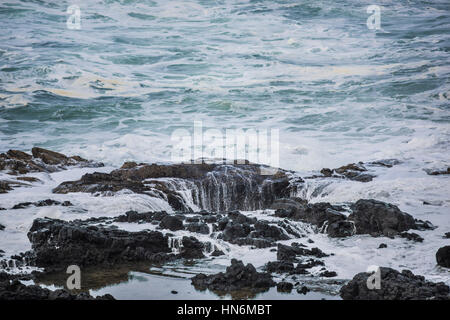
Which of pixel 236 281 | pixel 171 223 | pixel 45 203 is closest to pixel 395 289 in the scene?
pixel 236 281

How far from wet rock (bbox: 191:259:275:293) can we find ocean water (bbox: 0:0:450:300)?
41.0 inches

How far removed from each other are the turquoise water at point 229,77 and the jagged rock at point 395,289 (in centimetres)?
885

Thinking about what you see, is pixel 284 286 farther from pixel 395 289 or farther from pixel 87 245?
pixel 87 245

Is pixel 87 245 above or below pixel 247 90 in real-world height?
below

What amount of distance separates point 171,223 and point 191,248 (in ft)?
2.94

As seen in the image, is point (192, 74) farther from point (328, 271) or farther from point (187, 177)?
point (328, 271)

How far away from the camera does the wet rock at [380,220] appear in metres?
9.37

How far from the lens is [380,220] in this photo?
9500mm

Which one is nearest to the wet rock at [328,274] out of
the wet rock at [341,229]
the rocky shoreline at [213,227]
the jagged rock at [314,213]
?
the rocky shoreline at [213,227]

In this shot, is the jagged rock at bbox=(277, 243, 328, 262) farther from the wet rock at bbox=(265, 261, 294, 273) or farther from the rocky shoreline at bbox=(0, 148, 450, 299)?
the wet rock at bbox=(265, 261, 294, 273)

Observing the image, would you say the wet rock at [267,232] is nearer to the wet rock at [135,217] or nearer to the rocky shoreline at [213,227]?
the rocky shoreline at [213,227]

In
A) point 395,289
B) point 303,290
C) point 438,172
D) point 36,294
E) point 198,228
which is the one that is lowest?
point 438,172

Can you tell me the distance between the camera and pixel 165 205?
11430 millimetres
